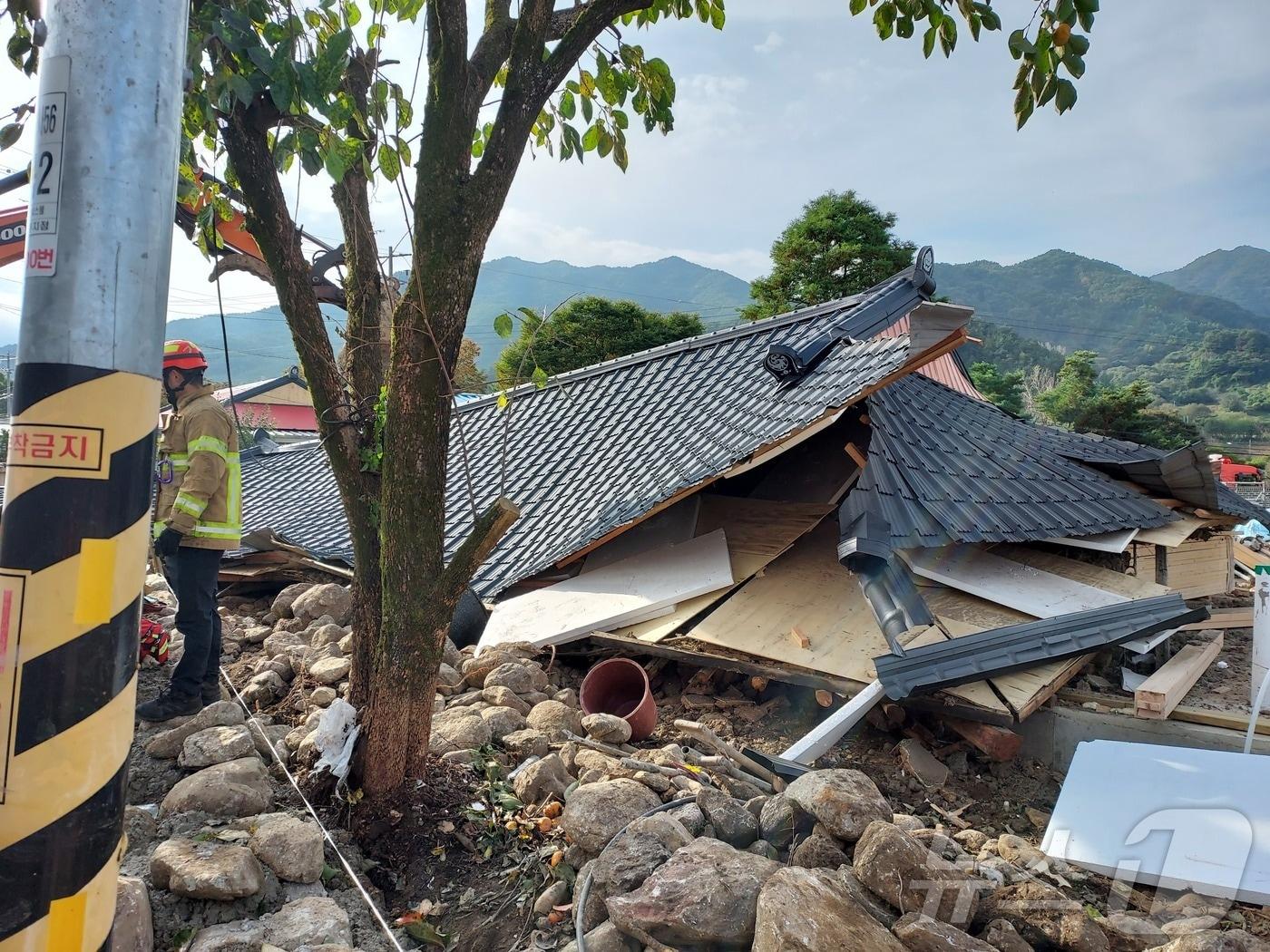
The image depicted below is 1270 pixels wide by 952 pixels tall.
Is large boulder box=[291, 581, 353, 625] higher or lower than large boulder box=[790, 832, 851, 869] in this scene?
lower

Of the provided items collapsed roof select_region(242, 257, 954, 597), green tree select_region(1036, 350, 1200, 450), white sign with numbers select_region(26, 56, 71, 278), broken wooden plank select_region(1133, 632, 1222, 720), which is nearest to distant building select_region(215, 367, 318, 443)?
collapsed roof select_region(242, 257, 954, 597)

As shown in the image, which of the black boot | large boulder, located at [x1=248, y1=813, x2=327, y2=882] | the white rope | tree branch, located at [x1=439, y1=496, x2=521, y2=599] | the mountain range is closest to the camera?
the white rope

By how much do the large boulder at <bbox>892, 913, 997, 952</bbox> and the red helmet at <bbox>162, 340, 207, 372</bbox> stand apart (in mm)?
4042

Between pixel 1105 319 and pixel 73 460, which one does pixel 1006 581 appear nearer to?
pixel 73 460

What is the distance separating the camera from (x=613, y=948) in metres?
2.29

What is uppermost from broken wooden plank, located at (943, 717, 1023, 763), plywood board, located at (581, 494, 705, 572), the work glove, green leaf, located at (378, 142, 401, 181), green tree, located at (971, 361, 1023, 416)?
green tree, located at (971, 361, 1023, 416)

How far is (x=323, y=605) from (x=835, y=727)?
3888 millimetres

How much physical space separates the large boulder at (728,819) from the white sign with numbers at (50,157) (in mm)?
2679

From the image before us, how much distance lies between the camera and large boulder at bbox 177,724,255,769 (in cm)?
316

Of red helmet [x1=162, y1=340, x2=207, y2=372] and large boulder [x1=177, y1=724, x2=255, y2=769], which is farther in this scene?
red helmet [x1=162, y1=340, x2=207, y2=372]

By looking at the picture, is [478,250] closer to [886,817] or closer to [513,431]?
[886,817]

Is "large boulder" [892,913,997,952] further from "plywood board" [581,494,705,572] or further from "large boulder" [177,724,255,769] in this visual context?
"plywood board" [581,494,705,572]

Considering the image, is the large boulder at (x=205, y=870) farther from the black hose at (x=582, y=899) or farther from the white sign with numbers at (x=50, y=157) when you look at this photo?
the white sign with numbers at (x=50, y=157)

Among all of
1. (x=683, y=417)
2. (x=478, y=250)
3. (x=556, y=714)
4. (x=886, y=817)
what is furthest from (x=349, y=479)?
(x=683, y=417)
